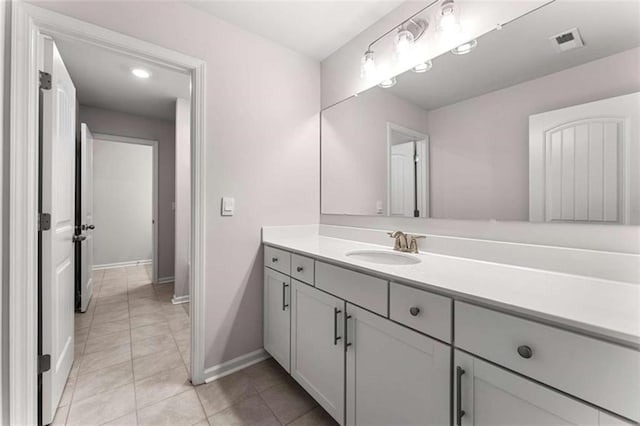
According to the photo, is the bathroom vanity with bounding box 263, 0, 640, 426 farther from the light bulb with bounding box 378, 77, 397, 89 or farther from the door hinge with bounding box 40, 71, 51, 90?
the door hinge with bounding box 40, 71, 51, 90

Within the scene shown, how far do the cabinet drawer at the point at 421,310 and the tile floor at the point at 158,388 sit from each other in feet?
2.73

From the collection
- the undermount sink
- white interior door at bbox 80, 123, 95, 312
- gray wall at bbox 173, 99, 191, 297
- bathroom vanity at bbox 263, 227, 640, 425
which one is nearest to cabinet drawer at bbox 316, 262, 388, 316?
bathroom vanity at bbox 263, 227, 640, 425

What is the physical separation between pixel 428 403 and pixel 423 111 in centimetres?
140

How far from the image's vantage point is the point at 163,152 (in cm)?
391

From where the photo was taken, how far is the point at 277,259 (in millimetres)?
1748

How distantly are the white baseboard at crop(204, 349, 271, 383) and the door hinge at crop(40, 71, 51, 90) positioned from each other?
1.78 metres

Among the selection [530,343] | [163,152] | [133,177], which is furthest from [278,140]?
[133,177]

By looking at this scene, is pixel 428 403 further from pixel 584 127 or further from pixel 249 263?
pixel 249 263

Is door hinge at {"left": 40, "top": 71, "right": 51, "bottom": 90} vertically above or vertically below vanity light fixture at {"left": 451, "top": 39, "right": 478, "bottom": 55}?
below

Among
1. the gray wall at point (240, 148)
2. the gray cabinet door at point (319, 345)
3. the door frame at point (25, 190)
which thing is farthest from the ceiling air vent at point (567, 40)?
the door frame at point (25, 190)

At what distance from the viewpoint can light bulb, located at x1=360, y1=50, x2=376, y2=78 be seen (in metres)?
1.75

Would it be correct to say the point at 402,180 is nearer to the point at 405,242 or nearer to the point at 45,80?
the point at 405,242

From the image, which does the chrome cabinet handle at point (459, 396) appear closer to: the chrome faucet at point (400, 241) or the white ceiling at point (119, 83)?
the chrome faucet at point (400, 241)

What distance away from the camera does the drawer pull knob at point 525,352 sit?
0.68 m
